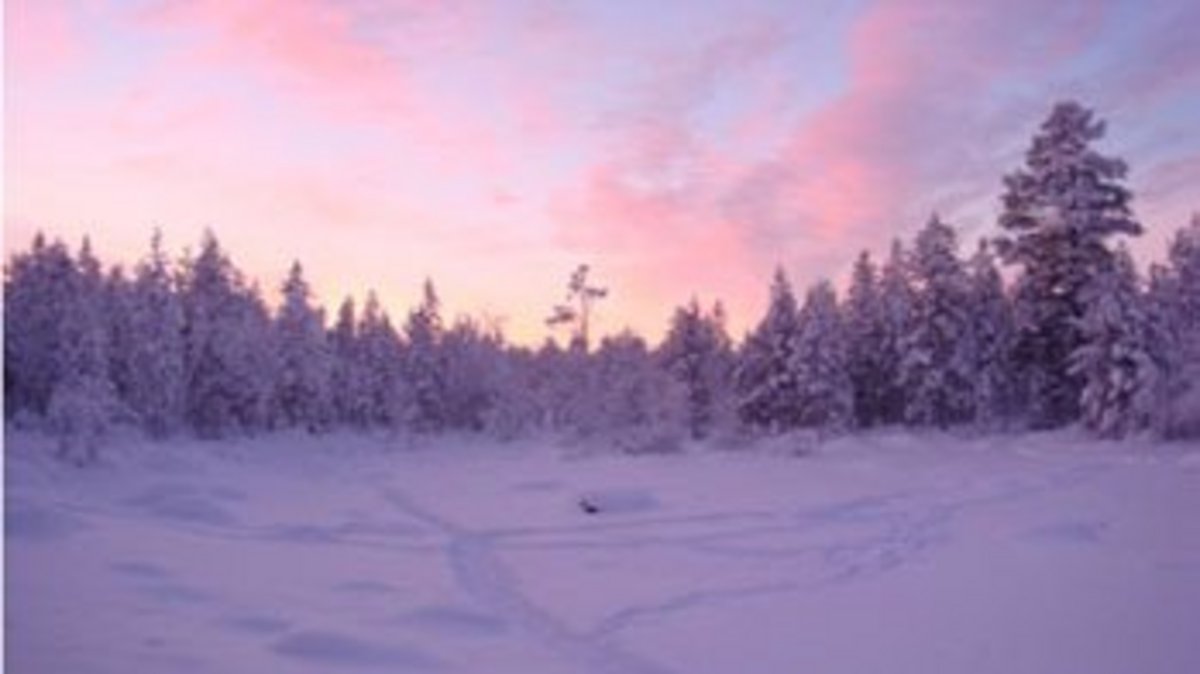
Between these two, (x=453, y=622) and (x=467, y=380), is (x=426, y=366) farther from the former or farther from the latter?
(x=453, y=622)

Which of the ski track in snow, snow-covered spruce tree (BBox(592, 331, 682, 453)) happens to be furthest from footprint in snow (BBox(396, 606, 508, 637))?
snow-covered spruce tree (BBox(592, 331, 682, 453))

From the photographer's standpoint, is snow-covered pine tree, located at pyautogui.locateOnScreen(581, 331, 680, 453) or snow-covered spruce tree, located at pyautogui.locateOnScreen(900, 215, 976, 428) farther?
snow-covered pine tree, located at pyautogui.locateOnScreen(581, 331, 680, 453)

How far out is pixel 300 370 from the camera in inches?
3295

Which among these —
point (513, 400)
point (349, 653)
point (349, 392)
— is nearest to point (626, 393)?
point (513, 400)

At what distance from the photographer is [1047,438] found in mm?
43250

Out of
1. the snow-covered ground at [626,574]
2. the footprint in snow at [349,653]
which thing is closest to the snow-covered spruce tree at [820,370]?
the snow-covered ground at [626,574]

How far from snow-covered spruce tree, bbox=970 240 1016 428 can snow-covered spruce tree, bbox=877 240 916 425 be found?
291 cm

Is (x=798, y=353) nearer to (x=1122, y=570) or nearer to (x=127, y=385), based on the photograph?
(x=127, y=385)

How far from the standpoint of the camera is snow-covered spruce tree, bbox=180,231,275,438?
242 ft

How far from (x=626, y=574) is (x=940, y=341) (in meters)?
43.2

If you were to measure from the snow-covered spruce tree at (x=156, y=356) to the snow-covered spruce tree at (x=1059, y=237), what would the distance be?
3993cm

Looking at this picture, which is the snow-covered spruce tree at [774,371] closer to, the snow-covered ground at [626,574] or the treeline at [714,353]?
the treeline at [714,353]

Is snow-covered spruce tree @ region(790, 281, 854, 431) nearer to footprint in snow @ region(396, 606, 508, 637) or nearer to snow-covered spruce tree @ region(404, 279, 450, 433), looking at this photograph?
snow-covered spruce tree @ region(404, 279, 450, 433)

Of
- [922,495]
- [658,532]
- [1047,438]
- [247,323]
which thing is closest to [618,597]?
[658,532]
